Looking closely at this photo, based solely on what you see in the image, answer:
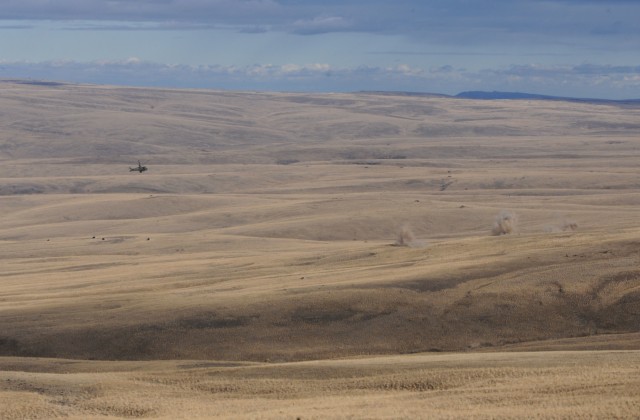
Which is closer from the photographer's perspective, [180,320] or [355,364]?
[355,364]

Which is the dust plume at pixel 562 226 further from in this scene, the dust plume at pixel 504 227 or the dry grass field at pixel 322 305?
the dust plume at pixel 504 227

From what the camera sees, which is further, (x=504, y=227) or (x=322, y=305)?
(x=504, y=227)

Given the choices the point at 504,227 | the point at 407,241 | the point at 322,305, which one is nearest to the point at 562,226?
the point at 504,227

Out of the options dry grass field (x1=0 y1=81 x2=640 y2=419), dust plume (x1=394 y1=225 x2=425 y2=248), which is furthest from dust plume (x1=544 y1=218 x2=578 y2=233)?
dust plume (x1=394 y1=225 x2=425 y2=248)

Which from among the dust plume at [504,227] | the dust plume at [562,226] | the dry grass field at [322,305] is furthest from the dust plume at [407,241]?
the dust plume at [562,226]

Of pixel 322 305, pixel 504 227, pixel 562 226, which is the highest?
pixel 322 305

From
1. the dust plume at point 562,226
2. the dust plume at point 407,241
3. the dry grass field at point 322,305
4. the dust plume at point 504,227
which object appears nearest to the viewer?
the dry grass field at point 322,305

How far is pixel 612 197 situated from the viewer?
228 feet

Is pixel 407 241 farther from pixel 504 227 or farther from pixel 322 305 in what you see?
pixel 322 305

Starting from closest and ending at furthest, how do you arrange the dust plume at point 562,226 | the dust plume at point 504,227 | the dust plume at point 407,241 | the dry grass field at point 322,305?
the dry grass field at point 322,305 < the dust plume at point 407,241 < the dust plume at point 504,227 < the dust plume at point 562,226

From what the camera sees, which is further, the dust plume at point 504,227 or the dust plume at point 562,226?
the dust plume at point 562,226

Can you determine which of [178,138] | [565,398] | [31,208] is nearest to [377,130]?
[178,138]

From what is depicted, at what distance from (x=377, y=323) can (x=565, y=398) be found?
1158cm

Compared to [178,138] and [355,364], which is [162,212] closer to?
[355,364]
